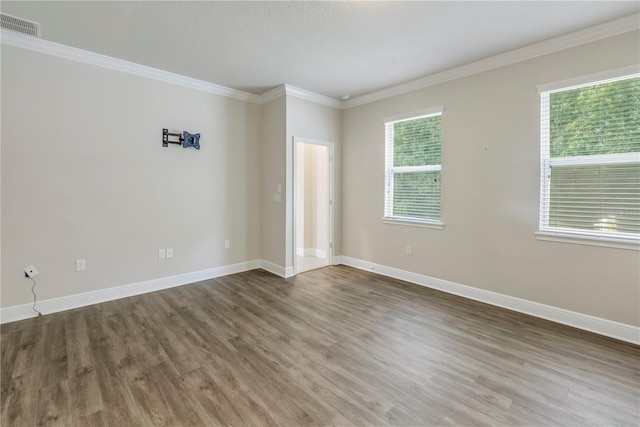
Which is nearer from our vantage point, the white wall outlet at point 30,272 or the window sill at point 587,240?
the window sill at point 587,240

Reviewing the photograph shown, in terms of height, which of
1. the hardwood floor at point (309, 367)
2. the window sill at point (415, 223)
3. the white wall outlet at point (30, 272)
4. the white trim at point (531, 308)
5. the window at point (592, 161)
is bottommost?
the hardwood floor at point (309, 367)

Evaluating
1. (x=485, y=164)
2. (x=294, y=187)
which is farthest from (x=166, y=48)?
(x=485, y=164)

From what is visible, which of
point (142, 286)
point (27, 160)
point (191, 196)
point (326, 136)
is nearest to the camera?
point (27, 160)

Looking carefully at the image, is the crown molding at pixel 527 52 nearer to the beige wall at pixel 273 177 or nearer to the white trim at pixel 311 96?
the white trim at pixel 311 96

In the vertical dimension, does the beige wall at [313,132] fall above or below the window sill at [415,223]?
above

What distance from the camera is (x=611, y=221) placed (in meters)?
2.78

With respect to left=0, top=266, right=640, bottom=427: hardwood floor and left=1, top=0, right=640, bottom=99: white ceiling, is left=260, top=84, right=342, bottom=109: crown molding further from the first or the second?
left=0, top=266, right=640, bottom=427: hardwood floor

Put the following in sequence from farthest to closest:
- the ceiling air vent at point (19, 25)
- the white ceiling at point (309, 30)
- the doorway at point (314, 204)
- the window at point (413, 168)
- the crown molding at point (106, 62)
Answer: the doorway at point (314, 204)
the window at point (413, 168)
the crown molding at point (106, 62)
the ceiling air vent at point (19, 25)
the white ceiling at point (309, 30)

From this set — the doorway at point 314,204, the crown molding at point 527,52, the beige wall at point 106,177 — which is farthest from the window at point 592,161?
the beige wall at point 106,177

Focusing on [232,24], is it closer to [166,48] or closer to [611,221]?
[166,48]

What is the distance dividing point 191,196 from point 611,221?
16.0 feet

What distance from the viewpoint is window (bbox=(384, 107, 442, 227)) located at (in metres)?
4.07

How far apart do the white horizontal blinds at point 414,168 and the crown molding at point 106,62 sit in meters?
2.60

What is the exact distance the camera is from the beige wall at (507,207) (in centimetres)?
277
